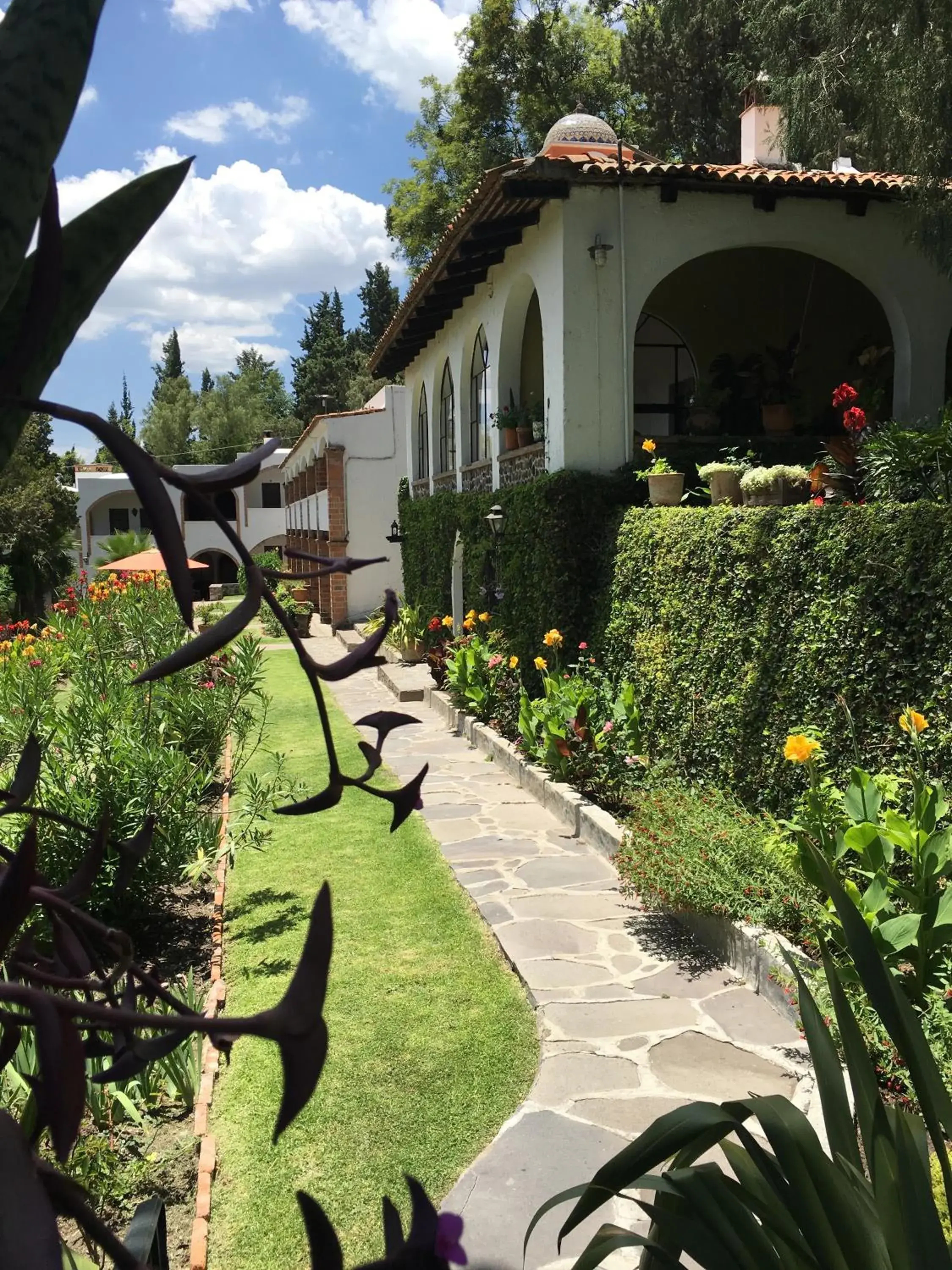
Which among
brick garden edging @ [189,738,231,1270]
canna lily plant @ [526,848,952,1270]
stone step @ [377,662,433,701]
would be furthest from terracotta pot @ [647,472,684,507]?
canna lily plant @ [526,848,952,1270]

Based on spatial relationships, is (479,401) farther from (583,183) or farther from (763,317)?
(583,183)

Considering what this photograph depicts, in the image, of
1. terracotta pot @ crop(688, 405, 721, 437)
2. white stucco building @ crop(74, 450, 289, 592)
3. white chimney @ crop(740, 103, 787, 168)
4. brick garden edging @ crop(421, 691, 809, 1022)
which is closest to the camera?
brick garden edging @ crop(421, 691, 809, 1022)

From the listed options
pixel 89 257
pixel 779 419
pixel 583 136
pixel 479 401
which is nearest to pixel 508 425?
pixel 479 401

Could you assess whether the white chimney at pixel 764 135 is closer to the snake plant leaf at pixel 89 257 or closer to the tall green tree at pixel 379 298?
the snake plant leaf at pixel 89 257

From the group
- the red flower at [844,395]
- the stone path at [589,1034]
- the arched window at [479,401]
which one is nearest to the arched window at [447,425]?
the arched window at [479,401]

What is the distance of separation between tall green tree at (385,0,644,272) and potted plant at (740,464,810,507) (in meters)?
22.0

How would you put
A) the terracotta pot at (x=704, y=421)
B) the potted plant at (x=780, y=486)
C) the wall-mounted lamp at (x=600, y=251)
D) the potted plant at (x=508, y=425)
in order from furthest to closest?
the potted plant at (x=508, y=425) → the terracotta pot at (x=704, y=421) → the wall-mounted lamp at (x=600, y=251) → the potted plant at (x=780, y=486)

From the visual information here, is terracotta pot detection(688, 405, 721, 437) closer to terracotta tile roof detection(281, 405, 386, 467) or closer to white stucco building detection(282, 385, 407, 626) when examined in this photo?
terracotta tile roof detection(281, 405, 386, 467)

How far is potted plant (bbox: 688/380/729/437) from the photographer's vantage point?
1145 cm

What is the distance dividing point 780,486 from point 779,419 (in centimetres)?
406

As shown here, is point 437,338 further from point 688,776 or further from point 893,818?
point 893,818

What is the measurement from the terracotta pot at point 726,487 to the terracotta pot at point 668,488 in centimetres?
52

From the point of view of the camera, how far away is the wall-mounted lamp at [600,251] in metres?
9.85

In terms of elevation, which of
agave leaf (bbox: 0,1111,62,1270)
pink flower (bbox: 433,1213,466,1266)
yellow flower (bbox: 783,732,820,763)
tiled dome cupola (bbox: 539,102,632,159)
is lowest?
→ yellow flower (bbox: 783,732,820,763)
